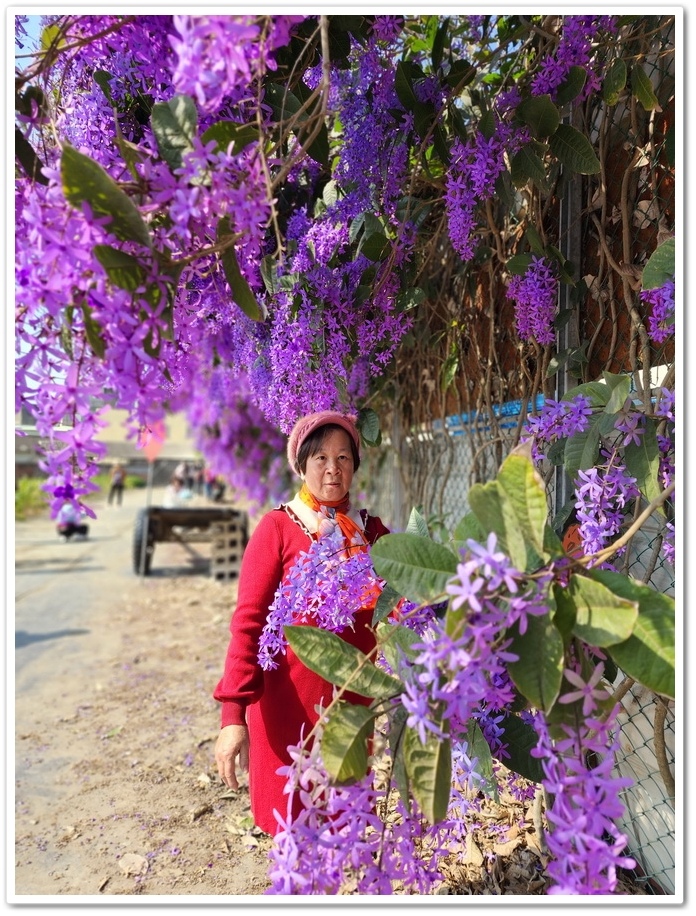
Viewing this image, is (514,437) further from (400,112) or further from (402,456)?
(402,456)

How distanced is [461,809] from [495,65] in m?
2.07

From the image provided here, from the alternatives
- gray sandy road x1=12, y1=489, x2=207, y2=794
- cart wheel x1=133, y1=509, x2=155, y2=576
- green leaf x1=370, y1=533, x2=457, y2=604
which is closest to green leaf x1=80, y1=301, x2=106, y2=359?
green leaf x1=370, y1=533, x2=457, y2=604

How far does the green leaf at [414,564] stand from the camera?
0.99 metres

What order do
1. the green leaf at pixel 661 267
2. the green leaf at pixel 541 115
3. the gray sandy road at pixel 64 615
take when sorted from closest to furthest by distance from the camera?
1. the green leaf at pixel 661 267
2. the green leaf at pixel 541 115
3. the gray sandy road at pixel 64 615

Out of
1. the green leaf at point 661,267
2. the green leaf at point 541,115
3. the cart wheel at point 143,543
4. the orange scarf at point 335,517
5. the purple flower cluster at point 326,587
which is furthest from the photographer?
the cart wheel at point 143,543

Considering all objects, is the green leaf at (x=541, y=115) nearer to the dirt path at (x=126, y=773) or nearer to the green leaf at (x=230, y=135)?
the green leaf at (x=230, y=135)

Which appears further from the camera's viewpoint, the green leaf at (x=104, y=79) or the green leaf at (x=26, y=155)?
the green leaf at (x=104, y=79)

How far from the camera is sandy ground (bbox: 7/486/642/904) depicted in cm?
196

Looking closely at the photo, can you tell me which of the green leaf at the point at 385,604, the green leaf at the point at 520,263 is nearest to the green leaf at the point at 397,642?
the green leaf at the point at 385,604

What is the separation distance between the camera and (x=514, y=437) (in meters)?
2.12

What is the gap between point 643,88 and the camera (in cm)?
148

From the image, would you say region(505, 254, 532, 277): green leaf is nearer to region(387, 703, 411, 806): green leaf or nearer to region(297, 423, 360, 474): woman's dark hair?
region(297, 423, 360, 474): woman's dark hair

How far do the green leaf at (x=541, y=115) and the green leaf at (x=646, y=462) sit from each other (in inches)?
30.6

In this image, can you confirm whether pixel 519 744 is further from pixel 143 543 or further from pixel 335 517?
pixel 143 543
